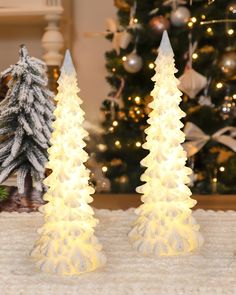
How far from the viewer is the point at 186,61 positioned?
2.49 meters

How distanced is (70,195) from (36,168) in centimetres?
41

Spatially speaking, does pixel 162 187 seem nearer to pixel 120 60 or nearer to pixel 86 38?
pixel 120 60

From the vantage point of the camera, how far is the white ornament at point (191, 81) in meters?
2.36

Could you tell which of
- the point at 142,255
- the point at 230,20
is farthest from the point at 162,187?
the point at 230,20

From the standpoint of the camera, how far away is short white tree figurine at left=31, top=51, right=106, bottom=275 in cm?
74

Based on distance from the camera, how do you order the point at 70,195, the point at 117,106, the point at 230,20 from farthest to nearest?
the point at 117,106
the point at 230,20
the point at 70,195

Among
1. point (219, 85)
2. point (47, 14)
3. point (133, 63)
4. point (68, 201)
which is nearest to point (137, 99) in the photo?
point (133, 63)

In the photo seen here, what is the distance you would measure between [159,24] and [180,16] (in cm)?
11

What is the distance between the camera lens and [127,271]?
0.74m

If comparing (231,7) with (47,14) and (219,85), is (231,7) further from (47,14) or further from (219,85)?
(47,14)

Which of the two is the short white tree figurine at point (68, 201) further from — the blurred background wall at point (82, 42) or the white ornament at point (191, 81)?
the blurred background wall at point (82, 42)

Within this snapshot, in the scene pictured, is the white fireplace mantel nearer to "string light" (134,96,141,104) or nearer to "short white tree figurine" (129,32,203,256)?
"string light" (134,96,141,104)

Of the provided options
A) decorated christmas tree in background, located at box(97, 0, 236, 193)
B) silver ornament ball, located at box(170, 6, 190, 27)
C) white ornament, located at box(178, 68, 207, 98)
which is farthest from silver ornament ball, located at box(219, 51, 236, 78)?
silver ornament ball, located at box(170, 6, 190, 27)

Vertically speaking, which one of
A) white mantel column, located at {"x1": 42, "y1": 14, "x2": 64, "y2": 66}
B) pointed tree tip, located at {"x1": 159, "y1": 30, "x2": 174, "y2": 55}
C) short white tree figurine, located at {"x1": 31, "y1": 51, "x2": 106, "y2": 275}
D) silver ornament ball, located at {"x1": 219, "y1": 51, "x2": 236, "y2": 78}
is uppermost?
white mantel column, located at {"x1": 42, "y1": 14, "x2": 64, "y2": 66}
